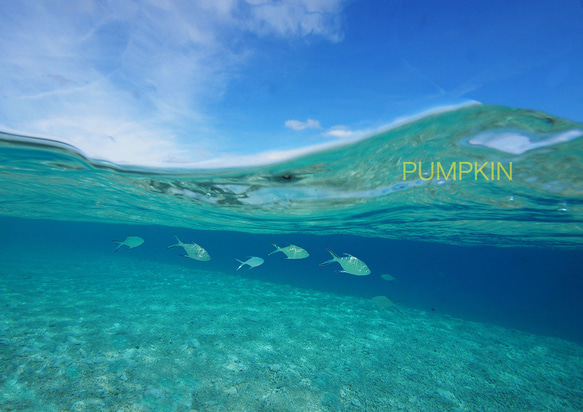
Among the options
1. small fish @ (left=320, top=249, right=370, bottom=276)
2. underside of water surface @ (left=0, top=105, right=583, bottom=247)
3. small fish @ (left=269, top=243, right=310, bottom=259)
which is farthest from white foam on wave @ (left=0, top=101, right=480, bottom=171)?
small fish @ (left=320, top=249, right=370, bottom=276)

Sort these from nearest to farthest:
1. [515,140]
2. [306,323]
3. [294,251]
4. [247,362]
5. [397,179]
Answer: [247,362]
[294,251]
[515,140]
[306,323]
[397,179]

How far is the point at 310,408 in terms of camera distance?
4973 millimetres

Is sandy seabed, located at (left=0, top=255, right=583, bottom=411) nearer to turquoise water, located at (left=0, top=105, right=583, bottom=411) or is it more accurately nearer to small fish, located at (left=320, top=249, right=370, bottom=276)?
turquoise water, located at (left=0, top=105, right=583, bottom=411)

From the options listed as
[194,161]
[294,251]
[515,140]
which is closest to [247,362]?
[294,251]

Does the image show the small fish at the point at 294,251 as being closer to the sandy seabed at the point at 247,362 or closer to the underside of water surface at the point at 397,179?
the sandy seabed at the point at 247,362

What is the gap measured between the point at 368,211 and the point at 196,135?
14509 mm

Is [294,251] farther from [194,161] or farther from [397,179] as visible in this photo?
[397,179]

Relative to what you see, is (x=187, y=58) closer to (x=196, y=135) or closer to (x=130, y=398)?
(x=196, y=135)

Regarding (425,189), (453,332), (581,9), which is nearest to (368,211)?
(425,189)

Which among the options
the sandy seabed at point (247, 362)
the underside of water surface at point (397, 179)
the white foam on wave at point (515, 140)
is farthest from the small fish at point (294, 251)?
the white foam on wave at point (515, 140)

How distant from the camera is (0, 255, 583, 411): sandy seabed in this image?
495cm

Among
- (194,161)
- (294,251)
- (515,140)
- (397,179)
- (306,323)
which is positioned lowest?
(306,323)

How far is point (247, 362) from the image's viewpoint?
6602 mm

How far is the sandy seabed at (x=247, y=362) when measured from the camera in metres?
4.95
